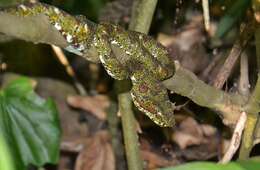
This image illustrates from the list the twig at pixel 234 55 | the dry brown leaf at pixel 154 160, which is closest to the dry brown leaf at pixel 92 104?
the dry brown leaf at pixel 154 160

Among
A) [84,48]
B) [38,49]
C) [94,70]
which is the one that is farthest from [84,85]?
[84,48]

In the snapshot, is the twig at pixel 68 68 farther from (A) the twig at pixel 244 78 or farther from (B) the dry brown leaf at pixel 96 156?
(A) the twig at pixel 244 78

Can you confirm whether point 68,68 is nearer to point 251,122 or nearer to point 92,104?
point 92,104

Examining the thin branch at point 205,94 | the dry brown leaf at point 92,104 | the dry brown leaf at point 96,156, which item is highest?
the thin branch at point 205,94

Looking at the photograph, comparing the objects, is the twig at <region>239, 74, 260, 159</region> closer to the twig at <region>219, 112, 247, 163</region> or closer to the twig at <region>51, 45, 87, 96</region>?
the twig at <region>219, 112, 247, 163</region>

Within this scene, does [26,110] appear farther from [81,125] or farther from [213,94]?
[213,94]

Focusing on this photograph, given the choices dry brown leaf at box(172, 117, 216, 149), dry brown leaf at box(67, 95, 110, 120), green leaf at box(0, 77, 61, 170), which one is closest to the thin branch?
dry brown leaf at box(172, 117, 216, 149)
